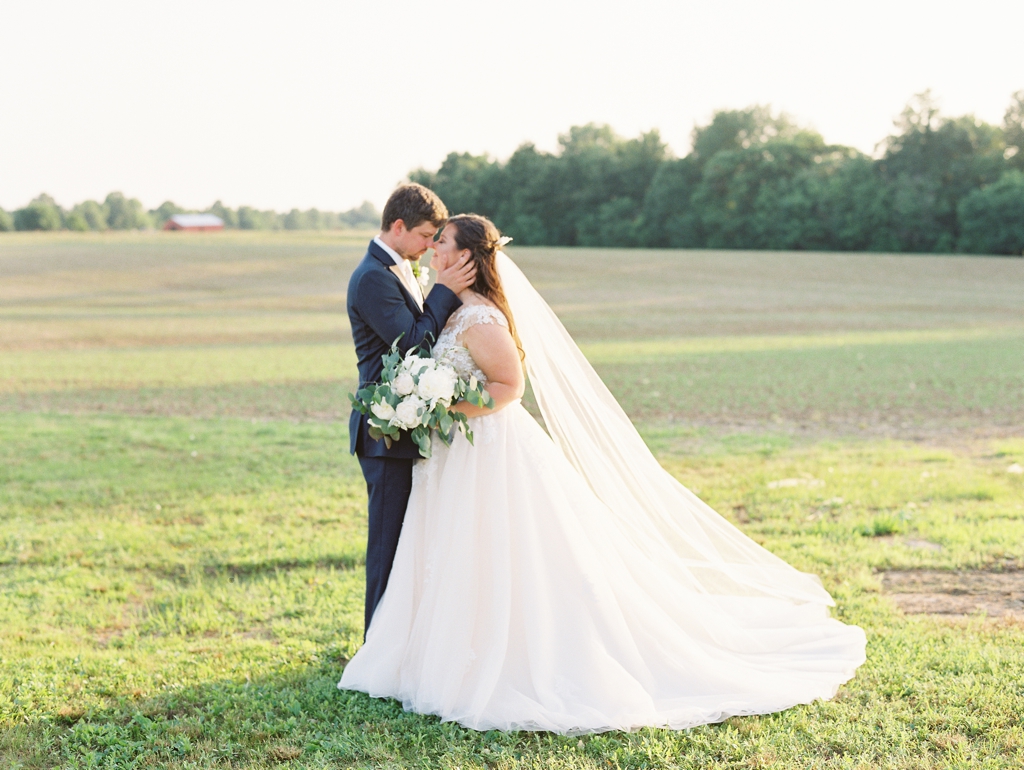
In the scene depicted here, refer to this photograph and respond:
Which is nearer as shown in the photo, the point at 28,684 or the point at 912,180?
the point at 28,684

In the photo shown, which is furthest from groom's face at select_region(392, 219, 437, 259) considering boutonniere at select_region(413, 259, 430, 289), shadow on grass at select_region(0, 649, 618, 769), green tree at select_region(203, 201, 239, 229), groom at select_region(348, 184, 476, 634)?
green tree at select_region(203, 201, 239, 229)

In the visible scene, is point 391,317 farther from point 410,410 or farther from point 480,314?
point 410,410

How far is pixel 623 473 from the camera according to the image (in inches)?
198

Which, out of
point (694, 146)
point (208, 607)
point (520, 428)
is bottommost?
point (208, 607)

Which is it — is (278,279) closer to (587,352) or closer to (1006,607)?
(587,352)

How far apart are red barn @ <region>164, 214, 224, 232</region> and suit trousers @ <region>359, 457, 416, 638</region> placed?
121 m

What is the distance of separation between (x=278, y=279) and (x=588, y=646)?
130ft

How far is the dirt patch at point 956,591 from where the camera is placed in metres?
5.43

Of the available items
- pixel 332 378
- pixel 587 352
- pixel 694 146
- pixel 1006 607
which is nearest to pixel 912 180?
pixel 694 146

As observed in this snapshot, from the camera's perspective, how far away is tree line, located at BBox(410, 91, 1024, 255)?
5731cm

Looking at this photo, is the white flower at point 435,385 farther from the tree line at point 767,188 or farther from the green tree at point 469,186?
the green tree at point 469,186

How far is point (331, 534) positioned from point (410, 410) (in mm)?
3624

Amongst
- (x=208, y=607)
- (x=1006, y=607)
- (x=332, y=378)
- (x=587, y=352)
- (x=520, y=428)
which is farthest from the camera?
(x=587, y=352)

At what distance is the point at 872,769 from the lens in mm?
3516
